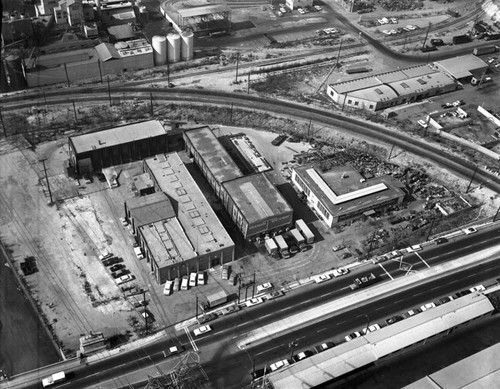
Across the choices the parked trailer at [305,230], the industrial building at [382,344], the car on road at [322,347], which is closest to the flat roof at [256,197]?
the parked trailer at [305,230]

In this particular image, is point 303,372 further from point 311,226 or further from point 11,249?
point 11,249

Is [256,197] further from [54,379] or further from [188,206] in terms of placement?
[54,379]

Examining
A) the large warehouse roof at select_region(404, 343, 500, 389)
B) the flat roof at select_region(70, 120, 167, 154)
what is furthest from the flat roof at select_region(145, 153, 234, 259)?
the large warehouse roof at select_region(404, 343, 500, 389)

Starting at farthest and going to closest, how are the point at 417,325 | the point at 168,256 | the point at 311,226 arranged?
the point at 311,226
the point at 168,256
the point at 417,325

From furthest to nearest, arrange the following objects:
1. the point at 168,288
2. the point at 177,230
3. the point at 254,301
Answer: the point at 177,230, the point at 168,288, the point at 254,301

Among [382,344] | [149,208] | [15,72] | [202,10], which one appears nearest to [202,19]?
[202,10]

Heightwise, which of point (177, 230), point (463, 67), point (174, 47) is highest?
point (174, 47)

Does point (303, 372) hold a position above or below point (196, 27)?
below

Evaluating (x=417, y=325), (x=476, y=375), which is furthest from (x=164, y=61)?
(x=476, y=375)
